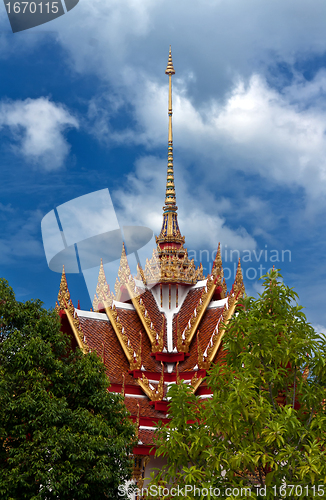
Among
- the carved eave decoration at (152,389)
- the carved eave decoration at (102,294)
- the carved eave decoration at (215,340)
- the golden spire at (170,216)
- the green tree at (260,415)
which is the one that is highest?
the golden spire at (170,216)

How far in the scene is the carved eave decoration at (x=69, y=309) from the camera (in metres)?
21.5

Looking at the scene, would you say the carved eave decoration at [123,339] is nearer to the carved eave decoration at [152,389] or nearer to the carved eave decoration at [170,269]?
the carved eave decoration at [152,389]

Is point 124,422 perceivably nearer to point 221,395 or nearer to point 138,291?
point 221,395

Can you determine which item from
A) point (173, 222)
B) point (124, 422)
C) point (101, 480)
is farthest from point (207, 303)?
point (101, 480)

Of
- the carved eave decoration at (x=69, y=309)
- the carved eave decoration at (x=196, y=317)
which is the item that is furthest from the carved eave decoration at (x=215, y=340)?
the carved eave decoration at (x=69, y=309)

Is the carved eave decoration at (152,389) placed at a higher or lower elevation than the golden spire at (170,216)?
lower

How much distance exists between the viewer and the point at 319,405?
1280 centimetres

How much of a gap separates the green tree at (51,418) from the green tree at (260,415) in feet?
6.58

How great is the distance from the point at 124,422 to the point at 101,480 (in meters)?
2.21

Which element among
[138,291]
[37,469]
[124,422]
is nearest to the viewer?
[37,469]

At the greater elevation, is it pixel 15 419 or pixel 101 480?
pixel 15 419

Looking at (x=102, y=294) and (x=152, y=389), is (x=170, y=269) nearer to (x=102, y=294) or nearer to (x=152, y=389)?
(x=102, y=294)

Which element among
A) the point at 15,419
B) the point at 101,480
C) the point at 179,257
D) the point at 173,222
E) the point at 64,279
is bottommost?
the point at 101,480

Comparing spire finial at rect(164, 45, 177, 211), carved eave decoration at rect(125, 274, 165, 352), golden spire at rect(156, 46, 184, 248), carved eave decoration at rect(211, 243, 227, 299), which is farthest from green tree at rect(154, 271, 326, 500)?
spire finial at rect(164, 45, 177, 211)
